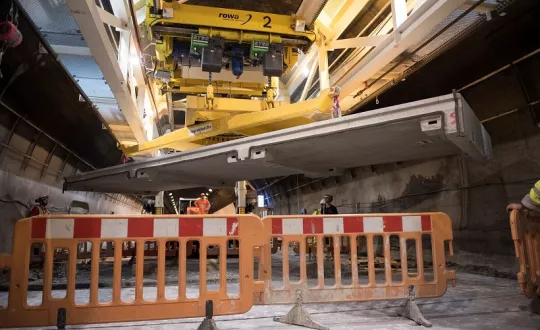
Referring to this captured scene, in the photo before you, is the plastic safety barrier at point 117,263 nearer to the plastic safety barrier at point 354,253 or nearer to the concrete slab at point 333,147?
the plastic safety barrier at point 354,253

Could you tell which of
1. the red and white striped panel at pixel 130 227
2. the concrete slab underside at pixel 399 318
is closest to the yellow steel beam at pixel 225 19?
the red and white striped panel at pixel 130 227

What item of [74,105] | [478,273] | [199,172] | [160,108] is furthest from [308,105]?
[160,108]

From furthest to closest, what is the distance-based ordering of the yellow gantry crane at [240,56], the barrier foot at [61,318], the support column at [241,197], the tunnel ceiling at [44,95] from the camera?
1. the support column at [241,197]
2. the yellow gantry crane at [240,56]
3. the tunnel ceiling at [44,95]
4. the barrier foot at [61,318]

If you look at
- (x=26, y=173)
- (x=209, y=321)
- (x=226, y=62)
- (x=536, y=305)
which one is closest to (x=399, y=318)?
(x=536, y=305)

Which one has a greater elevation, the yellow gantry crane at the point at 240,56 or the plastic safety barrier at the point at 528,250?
the yellow gantry crane at the point at 240,56

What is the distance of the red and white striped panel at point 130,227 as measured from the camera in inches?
129

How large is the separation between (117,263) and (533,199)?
12.3 ft

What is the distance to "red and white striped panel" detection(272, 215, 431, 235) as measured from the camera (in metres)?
4.05

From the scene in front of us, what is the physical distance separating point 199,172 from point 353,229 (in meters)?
3.82

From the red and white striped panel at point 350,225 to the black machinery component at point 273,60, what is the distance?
3665mm

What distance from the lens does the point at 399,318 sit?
3.81 m

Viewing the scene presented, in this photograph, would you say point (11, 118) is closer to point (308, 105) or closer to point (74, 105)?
point (74, 105)

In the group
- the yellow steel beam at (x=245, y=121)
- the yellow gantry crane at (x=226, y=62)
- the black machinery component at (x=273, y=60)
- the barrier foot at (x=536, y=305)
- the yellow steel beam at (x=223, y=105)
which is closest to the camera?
the barrier foot at (x=536, y=305)

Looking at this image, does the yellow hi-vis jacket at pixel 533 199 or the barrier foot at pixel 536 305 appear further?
the barrier foot at pixel 536 305
